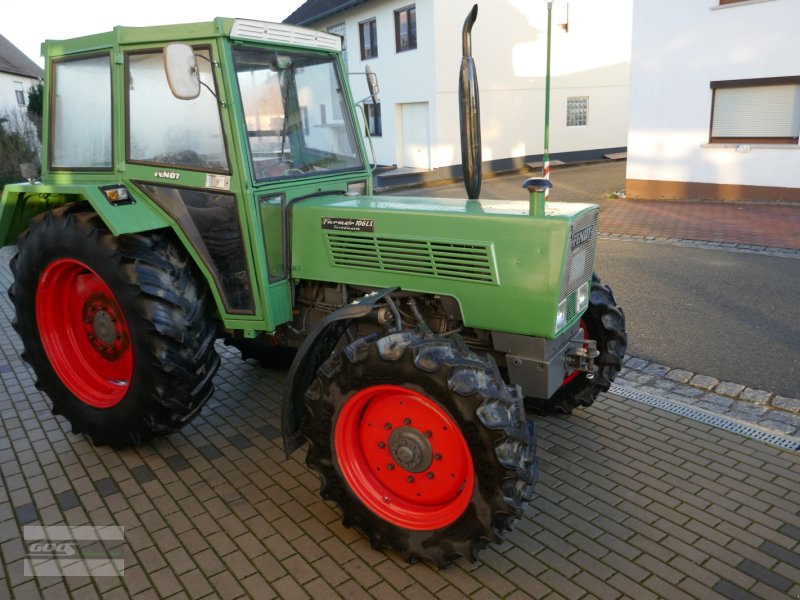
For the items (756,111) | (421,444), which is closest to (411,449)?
(421,444)

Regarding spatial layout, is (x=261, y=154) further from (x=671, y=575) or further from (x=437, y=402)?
(x=671, y=575)

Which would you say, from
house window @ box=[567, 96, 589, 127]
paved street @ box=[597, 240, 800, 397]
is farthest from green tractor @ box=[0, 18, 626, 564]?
house window @ box=[567, 96, 589, 127]

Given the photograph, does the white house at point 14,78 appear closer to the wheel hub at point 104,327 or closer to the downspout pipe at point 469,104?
the wheel hub at point 104,327

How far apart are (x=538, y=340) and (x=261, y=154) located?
70.9 inches

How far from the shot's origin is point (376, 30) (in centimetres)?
1917

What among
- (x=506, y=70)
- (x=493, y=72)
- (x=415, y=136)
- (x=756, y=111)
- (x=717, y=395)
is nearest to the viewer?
(x=717, y=395)

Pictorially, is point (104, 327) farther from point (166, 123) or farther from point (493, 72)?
point (493, 72)

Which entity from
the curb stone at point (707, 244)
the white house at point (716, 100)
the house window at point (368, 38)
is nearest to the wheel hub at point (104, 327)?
the curb stone at point (707, 244)

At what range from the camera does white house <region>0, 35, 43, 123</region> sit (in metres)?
31.1

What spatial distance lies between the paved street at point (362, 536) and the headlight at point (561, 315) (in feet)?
3.07

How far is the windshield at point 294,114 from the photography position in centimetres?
350

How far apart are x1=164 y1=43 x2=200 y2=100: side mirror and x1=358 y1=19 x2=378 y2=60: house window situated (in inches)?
694

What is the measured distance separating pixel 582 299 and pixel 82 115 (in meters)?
3.12

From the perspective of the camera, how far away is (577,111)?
21453 mm
